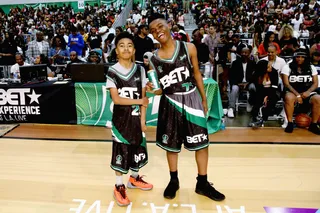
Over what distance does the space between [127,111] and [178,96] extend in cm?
43

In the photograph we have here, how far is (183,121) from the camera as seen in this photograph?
272 cm

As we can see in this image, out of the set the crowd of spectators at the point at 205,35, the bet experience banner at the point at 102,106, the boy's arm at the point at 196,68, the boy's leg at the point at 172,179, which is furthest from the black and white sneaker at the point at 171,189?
the bet experience banner at the point at 102,106

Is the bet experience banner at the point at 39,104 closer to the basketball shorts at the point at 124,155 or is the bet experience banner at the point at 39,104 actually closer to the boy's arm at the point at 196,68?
the basketball shorts at the point at 124,155

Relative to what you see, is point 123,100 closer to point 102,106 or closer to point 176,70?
point 176,70

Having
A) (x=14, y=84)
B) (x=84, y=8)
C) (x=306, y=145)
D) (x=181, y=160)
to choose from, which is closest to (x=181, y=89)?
(x=181, y=160)

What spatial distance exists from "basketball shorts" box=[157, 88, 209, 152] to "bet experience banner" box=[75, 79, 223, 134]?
1.99m

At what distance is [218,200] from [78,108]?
296 centimetres

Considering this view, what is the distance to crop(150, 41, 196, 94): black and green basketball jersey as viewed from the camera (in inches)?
103

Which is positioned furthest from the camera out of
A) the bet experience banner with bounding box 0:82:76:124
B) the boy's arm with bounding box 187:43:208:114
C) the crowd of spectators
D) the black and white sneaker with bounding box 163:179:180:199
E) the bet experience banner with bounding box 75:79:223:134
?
the crowd of spectators

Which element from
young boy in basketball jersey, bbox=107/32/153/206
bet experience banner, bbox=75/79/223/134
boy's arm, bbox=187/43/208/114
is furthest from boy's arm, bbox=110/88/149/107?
bet experience banner, bbox=75/79/223/134

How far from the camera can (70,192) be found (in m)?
3.05

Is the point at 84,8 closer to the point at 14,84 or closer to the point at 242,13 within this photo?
the point at 242,13

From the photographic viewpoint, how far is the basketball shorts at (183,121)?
8.79 feet

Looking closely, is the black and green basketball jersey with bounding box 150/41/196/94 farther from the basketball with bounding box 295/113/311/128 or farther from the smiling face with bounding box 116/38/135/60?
the basketball with bounding box 295/113/311/128
